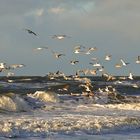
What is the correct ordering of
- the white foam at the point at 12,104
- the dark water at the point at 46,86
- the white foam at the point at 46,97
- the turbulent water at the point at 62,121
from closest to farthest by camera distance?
1. the turbulent water at the point at 62,121
2. the white foam at the point at 12,104
3. the white foam at the point at 46,97
4. the dark water at the point at 46,86

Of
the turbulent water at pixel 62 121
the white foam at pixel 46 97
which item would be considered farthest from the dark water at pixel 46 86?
the turbulent water at pixel 62 121

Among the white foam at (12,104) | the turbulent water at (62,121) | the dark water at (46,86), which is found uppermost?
the dark water at (46,86)

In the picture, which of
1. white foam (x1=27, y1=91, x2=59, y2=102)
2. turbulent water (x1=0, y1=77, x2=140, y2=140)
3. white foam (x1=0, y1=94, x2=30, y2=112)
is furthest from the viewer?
white foam (x1=27, y1=91, x2=59, y2=102)

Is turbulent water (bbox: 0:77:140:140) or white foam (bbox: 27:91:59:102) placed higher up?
white foam (bbox: 27:91:59:102)

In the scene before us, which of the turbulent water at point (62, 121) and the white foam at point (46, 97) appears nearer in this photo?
the turbulent water at point (62, 121)

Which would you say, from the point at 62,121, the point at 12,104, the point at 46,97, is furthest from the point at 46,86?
the point at 62,121

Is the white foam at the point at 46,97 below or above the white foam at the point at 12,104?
above

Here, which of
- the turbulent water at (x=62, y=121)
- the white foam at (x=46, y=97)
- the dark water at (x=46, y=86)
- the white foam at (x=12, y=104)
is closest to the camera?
the turbulent water at (x=62, y=121)

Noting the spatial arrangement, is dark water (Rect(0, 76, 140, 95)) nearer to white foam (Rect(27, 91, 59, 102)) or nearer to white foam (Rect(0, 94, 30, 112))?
white foam (Rect(27, 91, 59, 102))

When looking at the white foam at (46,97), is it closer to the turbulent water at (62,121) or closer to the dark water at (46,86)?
the turbulent water at (62,121)

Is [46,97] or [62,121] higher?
[46,97]

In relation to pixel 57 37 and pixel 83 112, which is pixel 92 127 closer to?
pixel 57 37

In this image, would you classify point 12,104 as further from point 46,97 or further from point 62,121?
point 46,97

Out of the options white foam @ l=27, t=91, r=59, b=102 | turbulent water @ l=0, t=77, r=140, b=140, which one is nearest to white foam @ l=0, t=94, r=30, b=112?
turbulent water @ l=0, t=77, r=140, b=140
